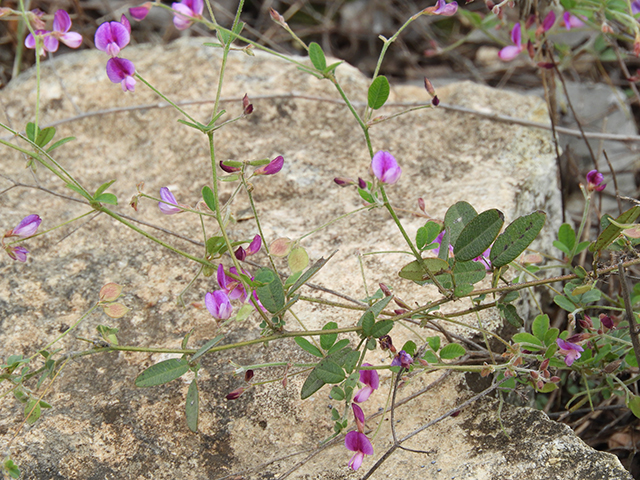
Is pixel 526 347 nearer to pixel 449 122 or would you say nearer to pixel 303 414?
pixel 303 414

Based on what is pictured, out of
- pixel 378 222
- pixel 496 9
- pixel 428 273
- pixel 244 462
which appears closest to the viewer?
pixel 428 273

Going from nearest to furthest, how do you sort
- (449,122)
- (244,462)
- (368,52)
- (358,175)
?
(244,462)
(358,175)
(449,122)
(368,52)

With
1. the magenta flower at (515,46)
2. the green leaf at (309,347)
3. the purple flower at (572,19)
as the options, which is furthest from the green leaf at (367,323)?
the purple flower at (572,19)

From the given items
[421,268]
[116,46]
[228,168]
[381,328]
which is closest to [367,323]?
[381,328]

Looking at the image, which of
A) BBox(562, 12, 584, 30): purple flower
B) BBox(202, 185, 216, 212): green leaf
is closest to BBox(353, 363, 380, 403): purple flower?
BBox(202, 185, 216, 212): green leaf

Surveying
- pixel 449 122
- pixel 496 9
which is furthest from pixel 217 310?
pixel 449 122

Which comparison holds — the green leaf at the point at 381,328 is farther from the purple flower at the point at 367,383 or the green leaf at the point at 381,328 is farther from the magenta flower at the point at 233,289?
the magenta flower at the point at 233,289

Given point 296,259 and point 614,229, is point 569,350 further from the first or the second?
point 296,259
